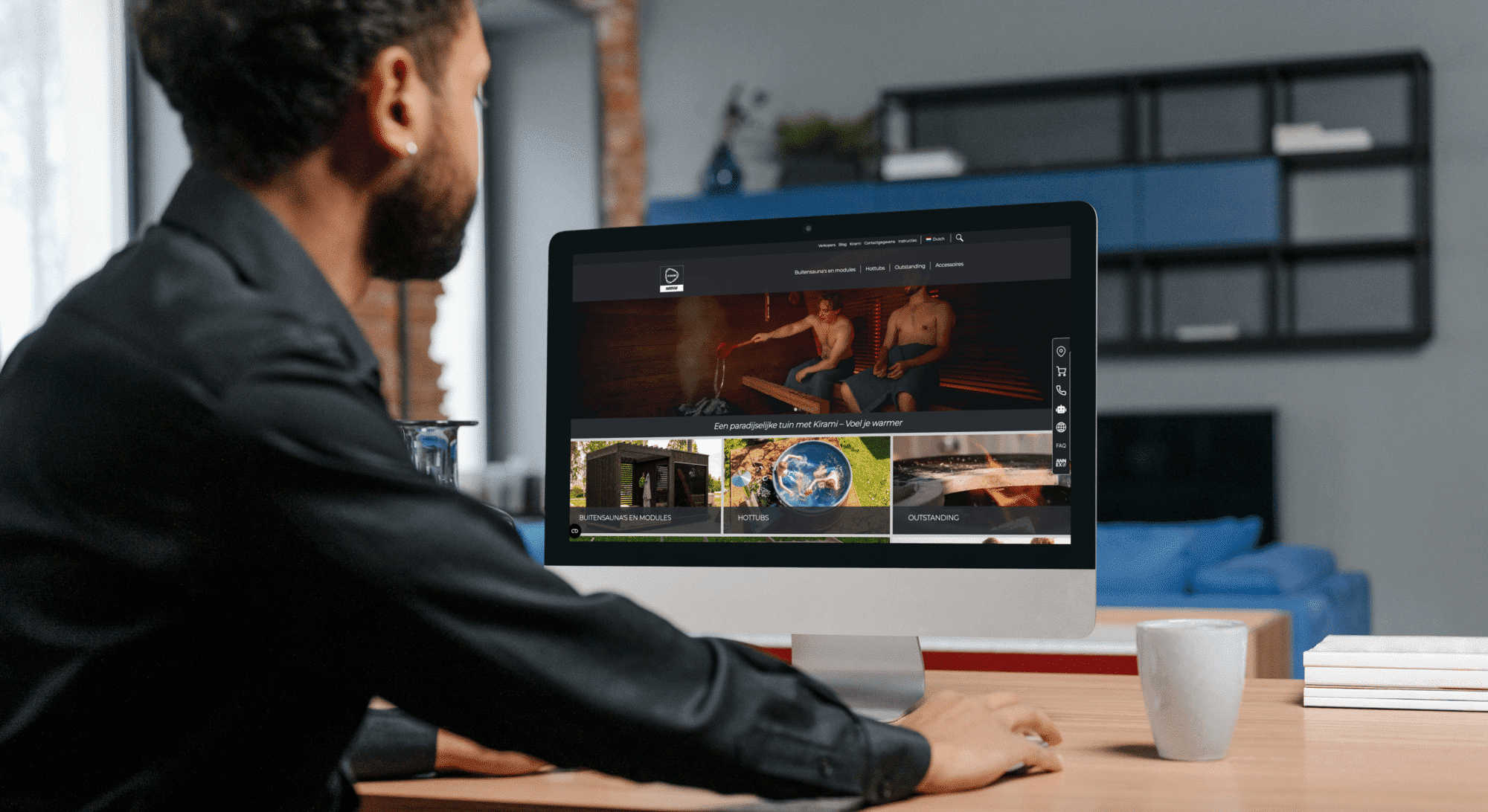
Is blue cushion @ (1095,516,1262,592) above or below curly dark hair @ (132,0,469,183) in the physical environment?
below

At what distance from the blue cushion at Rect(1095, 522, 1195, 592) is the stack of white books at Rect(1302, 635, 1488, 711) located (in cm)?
190

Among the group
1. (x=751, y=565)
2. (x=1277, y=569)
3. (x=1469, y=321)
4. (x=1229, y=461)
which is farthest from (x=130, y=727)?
(x=1469, y=321)

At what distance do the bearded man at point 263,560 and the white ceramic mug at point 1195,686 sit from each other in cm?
29

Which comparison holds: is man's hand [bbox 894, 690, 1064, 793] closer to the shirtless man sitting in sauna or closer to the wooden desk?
the wooden desk

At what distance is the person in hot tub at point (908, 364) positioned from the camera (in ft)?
3.80

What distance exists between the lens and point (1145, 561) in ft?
10.1

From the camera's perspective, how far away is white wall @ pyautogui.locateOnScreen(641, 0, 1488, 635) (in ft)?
17.6

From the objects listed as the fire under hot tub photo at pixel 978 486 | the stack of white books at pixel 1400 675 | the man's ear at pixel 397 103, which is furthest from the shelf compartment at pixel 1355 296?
the man's ear at pixel 397 103

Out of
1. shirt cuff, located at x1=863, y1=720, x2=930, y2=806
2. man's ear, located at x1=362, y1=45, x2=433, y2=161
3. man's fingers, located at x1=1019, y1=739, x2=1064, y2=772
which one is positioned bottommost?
man's fingers, located at x1=1019, y1=739, x2=1064, y2=772

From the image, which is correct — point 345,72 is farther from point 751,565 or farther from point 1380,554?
point 1380,554

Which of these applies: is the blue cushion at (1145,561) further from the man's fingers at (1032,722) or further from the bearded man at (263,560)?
the bearded man at (263,560)

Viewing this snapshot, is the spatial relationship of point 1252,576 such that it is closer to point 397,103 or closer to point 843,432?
point 843,432

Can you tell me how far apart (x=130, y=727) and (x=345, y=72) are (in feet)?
1.16

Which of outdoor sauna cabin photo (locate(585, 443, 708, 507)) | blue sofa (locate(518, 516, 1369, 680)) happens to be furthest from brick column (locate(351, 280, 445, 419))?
outdoor sauna cabin photo (locate(585, 443, 708, 507))
